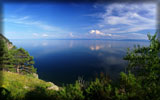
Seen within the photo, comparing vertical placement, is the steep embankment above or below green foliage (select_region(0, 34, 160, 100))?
below

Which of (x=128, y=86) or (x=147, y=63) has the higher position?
(x=147, y=63)

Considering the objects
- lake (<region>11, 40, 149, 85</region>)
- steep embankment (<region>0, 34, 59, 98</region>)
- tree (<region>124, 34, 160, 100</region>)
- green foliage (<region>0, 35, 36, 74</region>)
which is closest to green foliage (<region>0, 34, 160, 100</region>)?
tree (<region>124, 34, 160, 100</region>)

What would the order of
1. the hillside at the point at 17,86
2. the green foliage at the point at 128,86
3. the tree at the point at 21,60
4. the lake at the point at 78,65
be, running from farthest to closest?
the lake at the point at 78,65 → the tree at the point at 21,60 → the hillside at the point at 17,86 → the green foliage at the point at 128,86

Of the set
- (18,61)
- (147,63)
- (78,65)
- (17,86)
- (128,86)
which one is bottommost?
(78,65)

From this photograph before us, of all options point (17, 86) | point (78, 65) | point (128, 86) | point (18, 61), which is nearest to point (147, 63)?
point (128, 86)

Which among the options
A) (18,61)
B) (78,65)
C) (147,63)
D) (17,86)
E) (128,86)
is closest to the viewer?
(128,86)

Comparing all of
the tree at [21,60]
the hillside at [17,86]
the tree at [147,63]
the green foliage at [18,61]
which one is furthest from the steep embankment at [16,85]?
the tree at [21,60]

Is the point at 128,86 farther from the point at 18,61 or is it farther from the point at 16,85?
the point at 18,61

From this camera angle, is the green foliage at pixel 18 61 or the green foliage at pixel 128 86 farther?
the green foliage at pixel 18 61

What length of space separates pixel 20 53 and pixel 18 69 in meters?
2.39

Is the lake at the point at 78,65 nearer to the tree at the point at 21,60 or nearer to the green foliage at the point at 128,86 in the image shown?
the green foliage at the point at 128,86

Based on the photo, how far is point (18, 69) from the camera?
523 inches

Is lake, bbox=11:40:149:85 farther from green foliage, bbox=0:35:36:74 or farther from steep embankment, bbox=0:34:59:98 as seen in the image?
steep embankment, bbox=0:34:59:98

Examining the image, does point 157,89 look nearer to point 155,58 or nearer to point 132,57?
point 155,58
